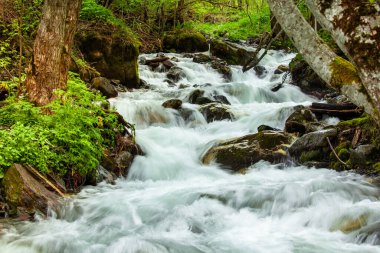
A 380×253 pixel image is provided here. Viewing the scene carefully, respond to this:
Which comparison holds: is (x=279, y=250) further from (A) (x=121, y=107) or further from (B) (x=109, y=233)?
(A) (x=121, y=107)

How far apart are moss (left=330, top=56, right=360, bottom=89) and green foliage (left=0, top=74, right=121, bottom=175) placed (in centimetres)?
427

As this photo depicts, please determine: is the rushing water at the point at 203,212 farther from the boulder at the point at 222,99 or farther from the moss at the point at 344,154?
the boulder at the point at 222,99

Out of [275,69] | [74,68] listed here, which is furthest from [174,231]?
[275,69]

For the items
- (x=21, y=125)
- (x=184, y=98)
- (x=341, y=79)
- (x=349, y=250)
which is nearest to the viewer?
(x=341, y=79)

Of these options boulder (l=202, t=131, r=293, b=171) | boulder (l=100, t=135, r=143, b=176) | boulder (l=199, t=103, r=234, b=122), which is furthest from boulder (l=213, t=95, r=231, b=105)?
boulder (l=100, t=135, r=143, b=176)

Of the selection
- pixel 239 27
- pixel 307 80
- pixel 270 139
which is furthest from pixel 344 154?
pixel 239 27

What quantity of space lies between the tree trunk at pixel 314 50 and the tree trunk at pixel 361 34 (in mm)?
343

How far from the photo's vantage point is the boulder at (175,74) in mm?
14609

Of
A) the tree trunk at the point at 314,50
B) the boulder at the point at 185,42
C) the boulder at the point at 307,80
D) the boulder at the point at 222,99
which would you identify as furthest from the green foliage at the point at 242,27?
the tree trunk at the point at 314,50

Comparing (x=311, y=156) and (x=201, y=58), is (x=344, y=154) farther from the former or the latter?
(x=201, y=58)

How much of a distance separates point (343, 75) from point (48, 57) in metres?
5.57

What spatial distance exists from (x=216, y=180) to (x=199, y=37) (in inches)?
515

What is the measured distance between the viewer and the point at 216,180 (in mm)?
7062

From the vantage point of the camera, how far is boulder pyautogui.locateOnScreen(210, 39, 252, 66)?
17.9m
